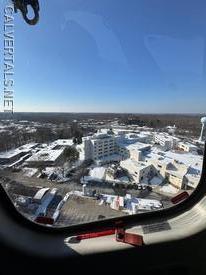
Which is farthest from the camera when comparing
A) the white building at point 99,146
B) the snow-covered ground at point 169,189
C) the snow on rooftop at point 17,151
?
the snow-covered ground at point 169,189

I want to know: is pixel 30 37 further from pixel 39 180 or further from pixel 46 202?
pixel 46 202

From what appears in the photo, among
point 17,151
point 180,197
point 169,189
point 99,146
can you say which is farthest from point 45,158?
point 180,197

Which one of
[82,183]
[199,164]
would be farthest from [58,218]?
[199,164]

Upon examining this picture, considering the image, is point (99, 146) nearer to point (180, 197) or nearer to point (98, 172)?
point (98, 172)

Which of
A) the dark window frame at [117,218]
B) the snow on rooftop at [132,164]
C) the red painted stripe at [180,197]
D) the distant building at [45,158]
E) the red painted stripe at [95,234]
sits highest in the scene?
the distant building at [45,158]

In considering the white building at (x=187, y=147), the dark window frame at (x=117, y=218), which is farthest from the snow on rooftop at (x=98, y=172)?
the white building at (x=187, y=147)

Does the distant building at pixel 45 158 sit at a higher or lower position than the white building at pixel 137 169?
higher

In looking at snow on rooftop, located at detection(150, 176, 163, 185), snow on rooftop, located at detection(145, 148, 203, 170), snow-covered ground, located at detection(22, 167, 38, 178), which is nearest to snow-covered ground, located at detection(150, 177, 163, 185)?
snow on rooftop, located at detection(150, 176, 163, 185)

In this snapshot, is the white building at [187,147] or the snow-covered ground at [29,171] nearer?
the snow-covered ground at [29,171]

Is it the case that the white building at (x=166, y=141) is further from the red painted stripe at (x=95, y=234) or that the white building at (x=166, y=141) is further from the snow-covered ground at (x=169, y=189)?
the red painted stripe at (x=95, y=234)

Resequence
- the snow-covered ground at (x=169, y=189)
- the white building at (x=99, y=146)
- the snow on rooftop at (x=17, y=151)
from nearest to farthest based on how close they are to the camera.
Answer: the snow on rooftop at (x=17, y=151) < the white building at (x=99, y=146) < the snow-covered ground at (x=169, y=189)

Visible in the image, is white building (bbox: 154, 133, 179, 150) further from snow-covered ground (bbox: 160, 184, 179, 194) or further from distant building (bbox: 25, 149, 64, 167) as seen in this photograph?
distant building (bbox: 25, 149, 64, 167)
